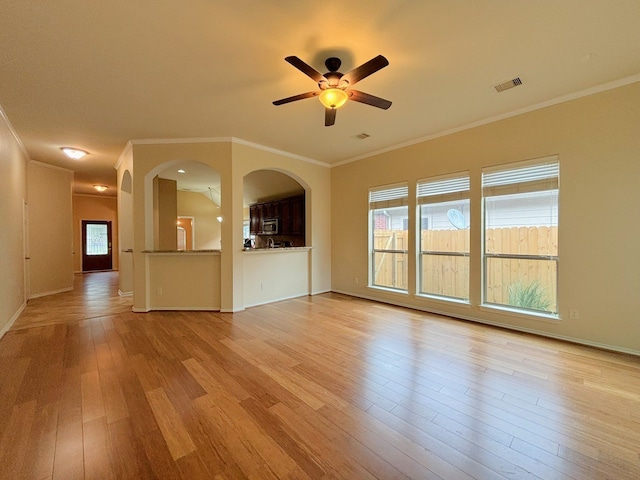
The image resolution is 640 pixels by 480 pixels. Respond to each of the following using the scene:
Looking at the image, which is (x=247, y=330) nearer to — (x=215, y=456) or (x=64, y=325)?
(x=215, y=456)

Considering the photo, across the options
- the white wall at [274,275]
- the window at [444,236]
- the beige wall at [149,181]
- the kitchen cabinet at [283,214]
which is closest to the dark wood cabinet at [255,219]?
Result: the kitchen cabinet at [283,214]

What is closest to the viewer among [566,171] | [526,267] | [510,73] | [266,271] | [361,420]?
[361,420]

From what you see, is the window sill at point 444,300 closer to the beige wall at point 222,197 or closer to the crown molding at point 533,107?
the crown molding at point 533,107

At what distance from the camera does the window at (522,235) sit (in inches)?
135

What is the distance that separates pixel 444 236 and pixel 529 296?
1381mm

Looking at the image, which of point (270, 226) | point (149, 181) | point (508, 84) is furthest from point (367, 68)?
point (270, 226)

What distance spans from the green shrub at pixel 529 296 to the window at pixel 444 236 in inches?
23.5

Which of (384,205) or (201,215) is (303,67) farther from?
(201,215)

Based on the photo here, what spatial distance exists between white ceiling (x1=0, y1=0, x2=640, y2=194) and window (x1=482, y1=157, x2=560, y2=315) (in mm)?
899

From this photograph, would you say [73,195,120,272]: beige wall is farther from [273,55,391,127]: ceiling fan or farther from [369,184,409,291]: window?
[273,55,391,127]: ceiling fan

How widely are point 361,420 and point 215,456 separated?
0.96 metres

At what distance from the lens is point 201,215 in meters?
10.9

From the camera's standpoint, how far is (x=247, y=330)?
12.1 feet

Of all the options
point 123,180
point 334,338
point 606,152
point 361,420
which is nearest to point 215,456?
point 361,420
